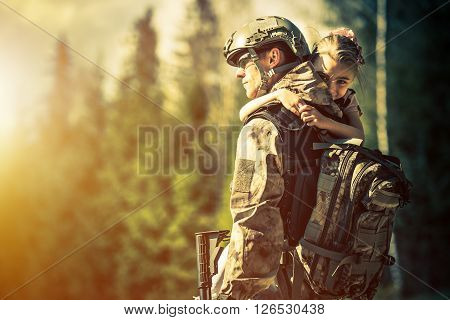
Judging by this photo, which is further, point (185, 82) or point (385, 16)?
point (185, 82)

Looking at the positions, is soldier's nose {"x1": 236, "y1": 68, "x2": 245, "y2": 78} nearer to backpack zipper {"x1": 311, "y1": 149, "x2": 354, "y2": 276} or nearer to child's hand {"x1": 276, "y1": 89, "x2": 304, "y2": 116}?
child's hand {"x1": 276, "y1": 89, "x2": 304, "y2": 116}

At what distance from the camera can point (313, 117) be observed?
4598 mm

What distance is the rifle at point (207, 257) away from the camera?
4832 millimetres

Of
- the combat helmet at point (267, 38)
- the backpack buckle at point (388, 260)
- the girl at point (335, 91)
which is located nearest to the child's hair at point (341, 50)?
the girl at point (335, 91)

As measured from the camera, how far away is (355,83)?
5184 mm

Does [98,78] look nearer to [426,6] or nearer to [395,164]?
[426,6]

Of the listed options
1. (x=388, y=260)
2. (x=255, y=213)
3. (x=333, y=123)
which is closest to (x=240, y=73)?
(x=333, y=123)

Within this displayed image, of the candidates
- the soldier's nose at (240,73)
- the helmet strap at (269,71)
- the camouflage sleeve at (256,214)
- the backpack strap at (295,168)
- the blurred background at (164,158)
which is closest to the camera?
the camouflage sleeve at (256,214)

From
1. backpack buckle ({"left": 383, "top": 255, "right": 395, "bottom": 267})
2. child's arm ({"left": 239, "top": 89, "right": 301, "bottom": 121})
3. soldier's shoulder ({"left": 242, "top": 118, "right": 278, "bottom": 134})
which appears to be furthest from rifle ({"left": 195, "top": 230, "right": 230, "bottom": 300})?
backpack buckle ({"left": 383, "top": 255, "right": 395, "bottom": 267})

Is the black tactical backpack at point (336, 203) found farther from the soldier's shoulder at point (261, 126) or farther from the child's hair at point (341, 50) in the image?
the child's hair at point (341, 50)

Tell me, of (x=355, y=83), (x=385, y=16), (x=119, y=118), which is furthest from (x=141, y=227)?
(x=355, y=83)

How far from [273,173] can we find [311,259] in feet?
2.37

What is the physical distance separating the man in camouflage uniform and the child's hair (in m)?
0.20

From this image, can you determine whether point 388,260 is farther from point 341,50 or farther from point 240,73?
point 240,73
